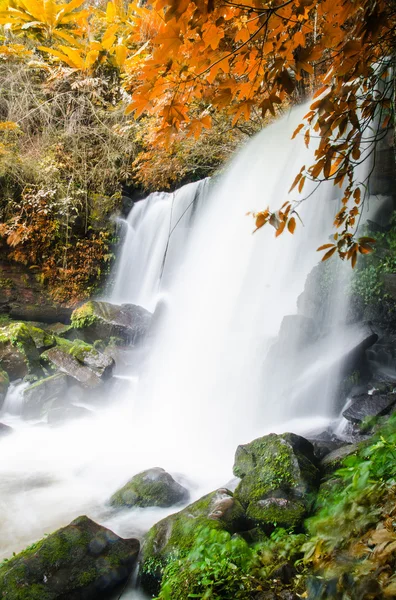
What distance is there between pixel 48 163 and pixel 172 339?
635 cm

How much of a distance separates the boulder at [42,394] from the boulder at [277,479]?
4387 millimetres

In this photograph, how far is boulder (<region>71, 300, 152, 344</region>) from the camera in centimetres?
869

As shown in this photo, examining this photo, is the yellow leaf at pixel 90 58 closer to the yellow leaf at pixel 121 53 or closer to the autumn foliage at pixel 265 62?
the yellow leaf at pixel 121 53

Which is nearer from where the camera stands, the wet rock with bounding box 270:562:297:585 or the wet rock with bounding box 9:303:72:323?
the wet rock with bounding box 270:562:297:585

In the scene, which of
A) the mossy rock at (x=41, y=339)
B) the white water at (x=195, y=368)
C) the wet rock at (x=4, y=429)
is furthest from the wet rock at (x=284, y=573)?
the mossy rock at (x=41, y=339)

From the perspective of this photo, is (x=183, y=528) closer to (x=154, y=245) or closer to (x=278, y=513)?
(x=278, y=513)

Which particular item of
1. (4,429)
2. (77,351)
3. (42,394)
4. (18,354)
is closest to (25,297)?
(18,354)

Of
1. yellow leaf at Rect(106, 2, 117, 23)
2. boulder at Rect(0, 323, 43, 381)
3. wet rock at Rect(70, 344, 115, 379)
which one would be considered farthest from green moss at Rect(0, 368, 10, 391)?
yellow leaf at Rect(106, 2, 117, 23)

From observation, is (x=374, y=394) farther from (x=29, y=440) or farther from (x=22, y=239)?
(x=22, y=239)

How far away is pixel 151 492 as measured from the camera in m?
3.93

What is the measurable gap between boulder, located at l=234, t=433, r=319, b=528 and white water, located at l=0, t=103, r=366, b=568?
35.8 inches

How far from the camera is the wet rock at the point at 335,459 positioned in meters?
3.55

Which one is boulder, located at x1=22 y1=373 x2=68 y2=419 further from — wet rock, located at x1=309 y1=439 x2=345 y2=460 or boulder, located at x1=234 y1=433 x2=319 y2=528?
wet rock, located at x1=309 y1=439 x2=345 y2=460

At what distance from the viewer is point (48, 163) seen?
10430 millimetres
